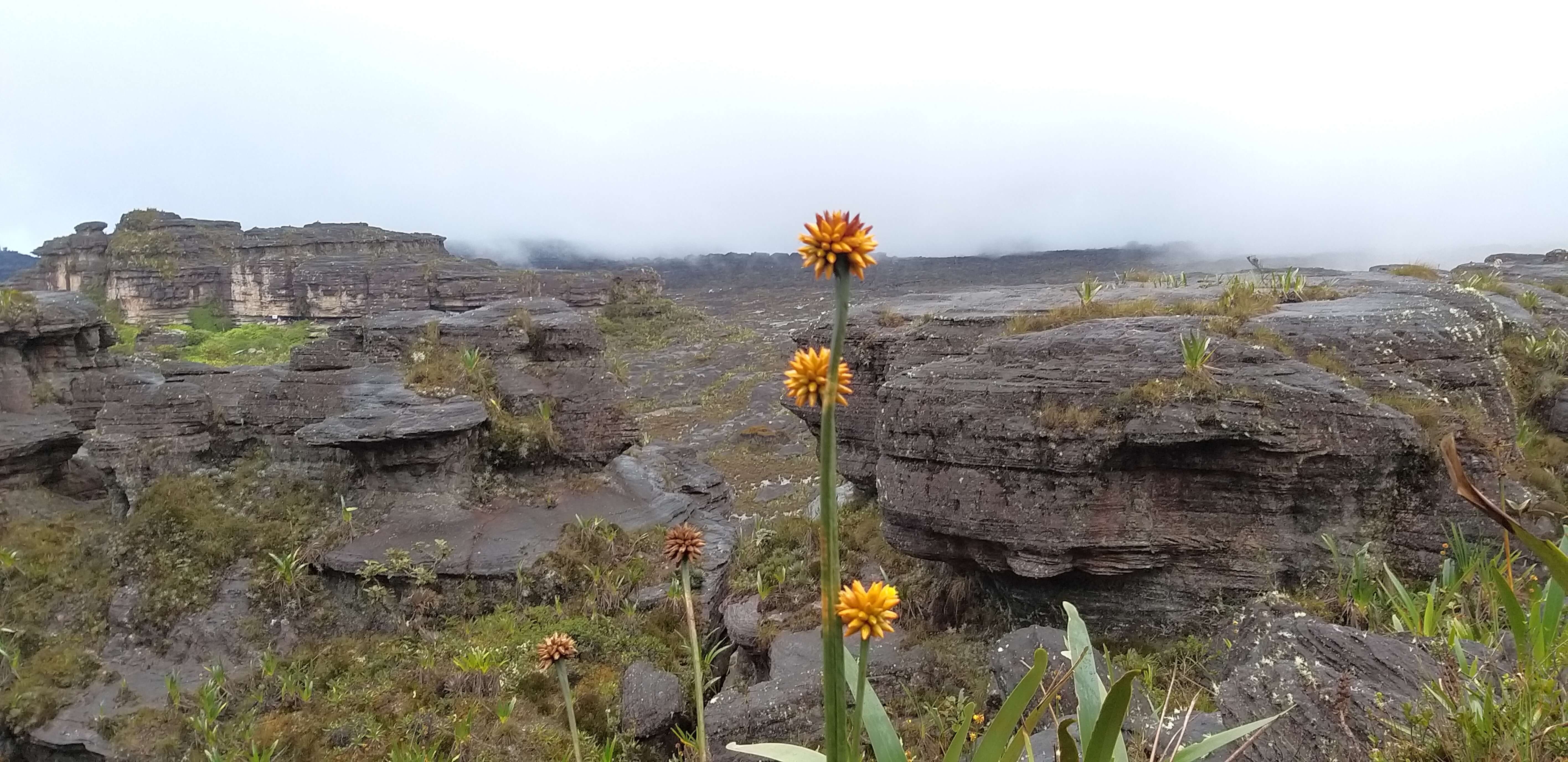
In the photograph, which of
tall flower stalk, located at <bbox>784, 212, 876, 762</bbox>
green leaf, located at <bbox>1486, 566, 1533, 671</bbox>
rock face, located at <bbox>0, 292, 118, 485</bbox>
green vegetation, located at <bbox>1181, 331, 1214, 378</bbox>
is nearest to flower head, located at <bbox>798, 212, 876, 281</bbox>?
tall flower stalk, located at <bbox>784, 212, 876, 762</bbox>

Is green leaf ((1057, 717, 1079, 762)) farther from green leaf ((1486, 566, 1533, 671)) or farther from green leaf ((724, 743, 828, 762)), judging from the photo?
green leaf ((1486, 566, 1533, 671))

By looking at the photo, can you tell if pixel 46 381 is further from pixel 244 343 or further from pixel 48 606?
pixel 244 343

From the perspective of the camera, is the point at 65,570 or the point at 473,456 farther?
the point at 473,456

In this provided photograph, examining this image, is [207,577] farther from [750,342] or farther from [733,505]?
[750,342]

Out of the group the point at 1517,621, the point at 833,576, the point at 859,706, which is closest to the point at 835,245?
the point at 833,576

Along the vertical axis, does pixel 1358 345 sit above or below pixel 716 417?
above

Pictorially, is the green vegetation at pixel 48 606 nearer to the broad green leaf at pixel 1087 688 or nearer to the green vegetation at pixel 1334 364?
the broad green leaf at pixel 1087 688

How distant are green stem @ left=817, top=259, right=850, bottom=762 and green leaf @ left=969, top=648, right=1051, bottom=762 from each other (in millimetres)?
503

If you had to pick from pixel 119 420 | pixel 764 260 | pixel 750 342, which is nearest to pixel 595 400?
pixel 119 420

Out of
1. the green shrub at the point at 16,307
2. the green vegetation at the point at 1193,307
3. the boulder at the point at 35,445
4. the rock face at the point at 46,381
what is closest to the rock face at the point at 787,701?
the green vegetation at the point at 1193,307

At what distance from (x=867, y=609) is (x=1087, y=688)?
3.38 feet

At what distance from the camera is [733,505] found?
2047cm

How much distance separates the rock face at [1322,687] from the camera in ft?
10.2

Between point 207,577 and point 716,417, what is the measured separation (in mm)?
23149
